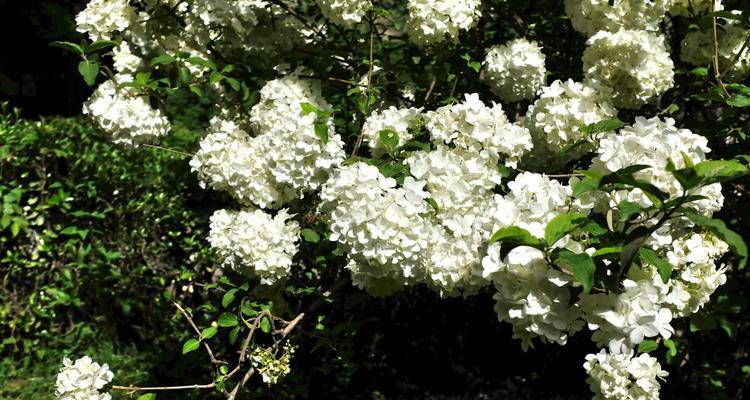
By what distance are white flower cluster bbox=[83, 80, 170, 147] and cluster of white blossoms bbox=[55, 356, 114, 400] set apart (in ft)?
2.79

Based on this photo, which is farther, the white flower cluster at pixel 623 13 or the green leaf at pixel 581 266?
the white flower cluster at pixel 623 13

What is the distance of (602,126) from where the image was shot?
230cm

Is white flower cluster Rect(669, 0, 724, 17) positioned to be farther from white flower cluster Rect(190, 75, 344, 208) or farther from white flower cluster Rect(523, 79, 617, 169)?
white flower cluster Rect(190, 75, 344, 208)

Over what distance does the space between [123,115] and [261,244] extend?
0.73m

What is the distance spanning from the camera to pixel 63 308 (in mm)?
4754

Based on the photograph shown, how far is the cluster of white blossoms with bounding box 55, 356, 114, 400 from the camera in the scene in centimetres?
235

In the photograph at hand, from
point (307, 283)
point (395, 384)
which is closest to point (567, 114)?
point (307, 283)

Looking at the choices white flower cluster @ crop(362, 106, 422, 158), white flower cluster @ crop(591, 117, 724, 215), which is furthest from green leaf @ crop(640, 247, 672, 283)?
white flower cluster @ crop(362, 106, 422, 158)

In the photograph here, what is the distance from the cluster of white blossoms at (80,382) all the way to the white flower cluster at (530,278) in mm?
1325

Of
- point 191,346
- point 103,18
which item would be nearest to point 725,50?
point 191,346

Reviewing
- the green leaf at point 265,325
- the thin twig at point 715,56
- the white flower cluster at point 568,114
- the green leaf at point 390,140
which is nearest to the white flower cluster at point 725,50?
the thin twig at point 715,56

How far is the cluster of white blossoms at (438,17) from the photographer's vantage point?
2688 mm

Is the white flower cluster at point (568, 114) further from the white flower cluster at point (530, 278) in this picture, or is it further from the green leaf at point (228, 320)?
the green leaf at point (228, 320)

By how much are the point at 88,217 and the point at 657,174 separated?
144 inches
